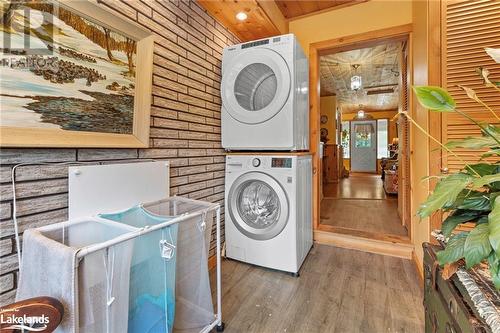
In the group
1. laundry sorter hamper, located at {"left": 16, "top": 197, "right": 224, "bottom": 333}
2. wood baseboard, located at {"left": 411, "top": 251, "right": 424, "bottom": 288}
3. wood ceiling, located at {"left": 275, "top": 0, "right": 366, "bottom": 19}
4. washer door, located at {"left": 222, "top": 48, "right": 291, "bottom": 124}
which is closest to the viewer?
laundry sorter hamper, located at {"left": 16, "top": 197, "right": 224, "bottom": 333}

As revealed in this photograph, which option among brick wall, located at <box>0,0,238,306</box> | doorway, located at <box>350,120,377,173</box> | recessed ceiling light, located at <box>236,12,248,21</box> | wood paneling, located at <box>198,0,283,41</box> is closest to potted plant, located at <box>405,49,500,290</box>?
brick wall, located at <box>0,0,238,306</box>

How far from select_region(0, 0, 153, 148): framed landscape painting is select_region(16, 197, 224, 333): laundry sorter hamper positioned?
0.39 meters

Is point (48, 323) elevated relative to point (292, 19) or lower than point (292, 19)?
lower

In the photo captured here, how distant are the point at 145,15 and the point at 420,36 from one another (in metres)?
1.97

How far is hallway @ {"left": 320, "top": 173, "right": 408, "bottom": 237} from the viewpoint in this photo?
2.88 m

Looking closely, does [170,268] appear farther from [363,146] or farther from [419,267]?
[363,146]

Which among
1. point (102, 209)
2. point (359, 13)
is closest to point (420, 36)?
point (359, 13)

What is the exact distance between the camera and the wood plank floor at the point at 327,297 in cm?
139

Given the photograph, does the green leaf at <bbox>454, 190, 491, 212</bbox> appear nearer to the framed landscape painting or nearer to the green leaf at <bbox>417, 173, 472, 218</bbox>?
the green leaf at <bbox>417, 173, 472, 218</bbox>

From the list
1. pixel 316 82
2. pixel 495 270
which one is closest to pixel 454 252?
pixel 495 270

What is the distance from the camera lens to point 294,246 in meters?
1.88

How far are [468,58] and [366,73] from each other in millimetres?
3810

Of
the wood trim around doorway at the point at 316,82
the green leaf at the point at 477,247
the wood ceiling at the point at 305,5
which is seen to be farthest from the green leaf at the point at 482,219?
the wood ceiling at the point at 305,5

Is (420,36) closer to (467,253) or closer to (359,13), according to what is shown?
(359,13)
